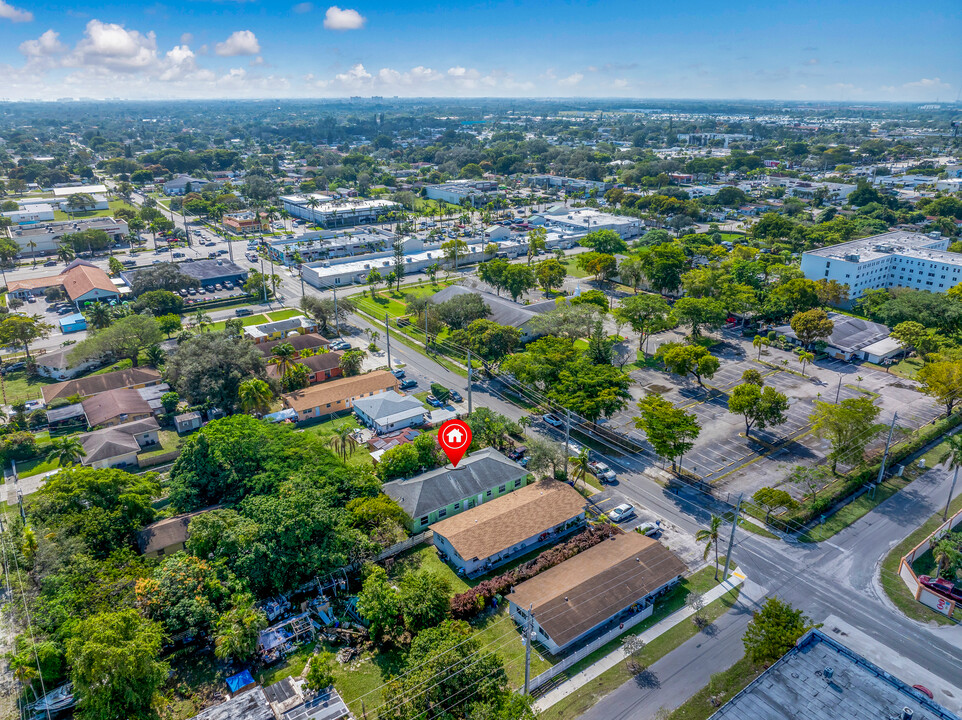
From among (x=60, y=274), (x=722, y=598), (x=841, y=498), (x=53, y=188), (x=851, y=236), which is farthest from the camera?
(x=53, y=188)

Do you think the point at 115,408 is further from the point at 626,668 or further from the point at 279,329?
the point at 626,668

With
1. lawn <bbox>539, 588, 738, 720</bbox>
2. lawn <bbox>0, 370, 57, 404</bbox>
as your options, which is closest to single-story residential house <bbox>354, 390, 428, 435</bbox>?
lawn <bbox>539, 588, 738, 720</bbox>

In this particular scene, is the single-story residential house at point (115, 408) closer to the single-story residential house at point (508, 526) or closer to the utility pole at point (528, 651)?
the single-story residential house at point (508, 526)

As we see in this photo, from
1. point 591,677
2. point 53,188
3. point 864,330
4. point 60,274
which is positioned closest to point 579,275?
point 864,330

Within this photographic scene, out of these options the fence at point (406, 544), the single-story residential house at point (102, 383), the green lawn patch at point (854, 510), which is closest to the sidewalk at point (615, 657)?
the green lawn patch at point (854, 510)

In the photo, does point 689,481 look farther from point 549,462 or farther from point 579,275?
point 579,275

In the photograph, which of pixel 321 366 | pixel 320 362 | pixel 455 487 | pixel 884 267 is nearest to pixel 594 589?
pixel 455 487
